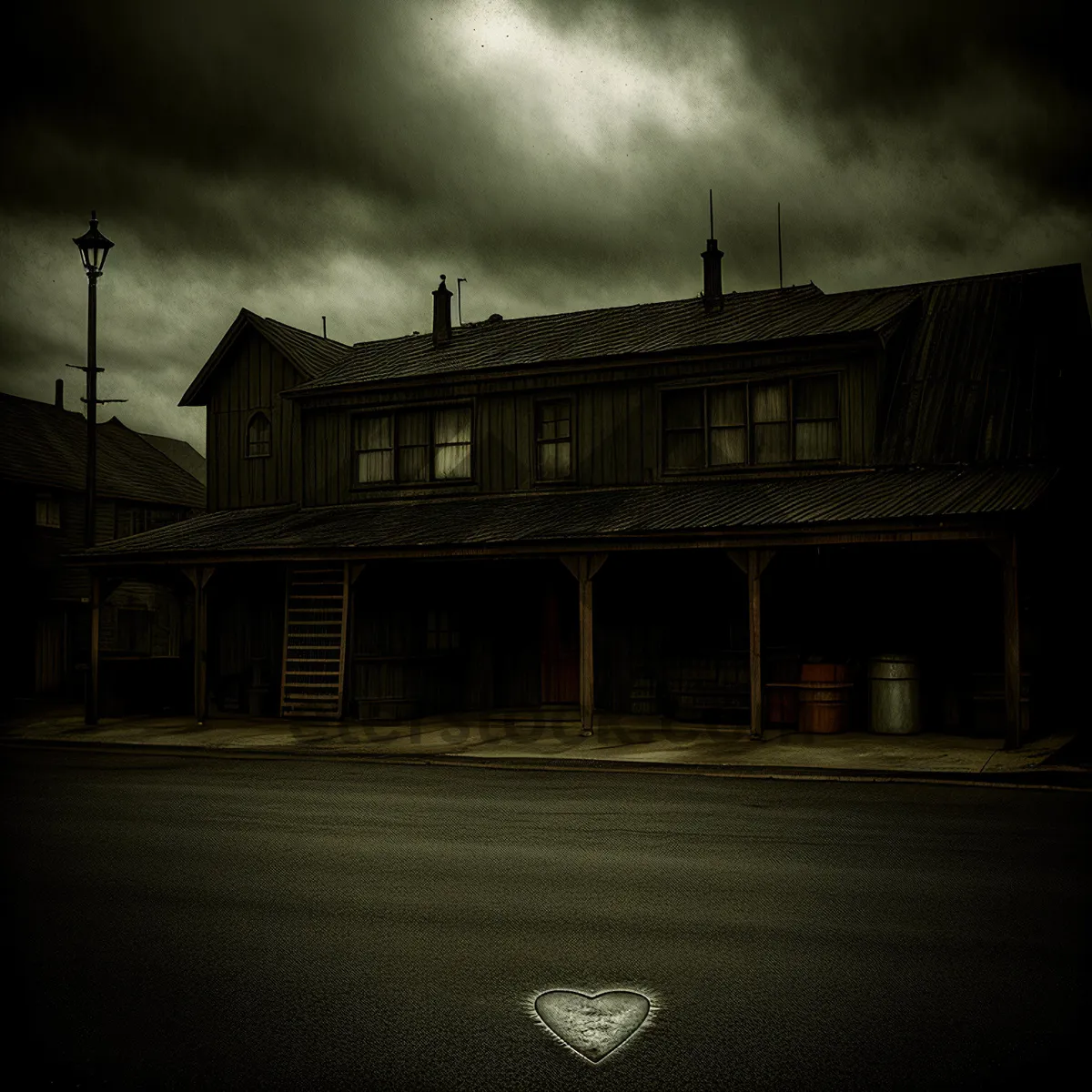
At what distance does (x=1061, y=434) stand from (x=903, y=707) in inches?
196

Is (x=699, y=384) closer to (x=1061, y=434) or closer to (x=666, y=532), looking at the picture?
(x=666, y=532)

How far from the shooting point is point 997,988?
16.7ft

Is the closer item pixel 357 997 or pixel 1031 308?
pixel 357 997

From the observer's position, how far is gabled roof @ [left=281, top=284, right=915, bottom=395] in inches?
758

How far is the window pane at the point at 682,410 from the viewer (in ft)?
64.4

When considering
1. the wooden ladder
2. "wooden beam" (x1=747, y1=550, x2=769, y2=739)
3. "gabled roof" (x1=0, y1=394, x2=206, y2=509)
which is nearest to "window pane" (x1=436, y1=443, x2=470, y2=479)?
the wooden ladder

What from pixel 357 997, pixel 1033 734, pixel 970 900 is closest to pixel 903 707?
pixel 1033 734

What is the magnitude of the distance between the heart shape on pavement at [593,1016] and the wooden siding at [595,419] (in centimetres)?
1452

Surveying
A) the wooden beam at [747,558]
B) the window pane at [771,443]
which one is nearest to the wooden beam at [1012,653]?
the wooden beam at [747,558]

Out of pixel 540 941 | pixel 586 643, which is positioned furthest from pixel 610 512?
pixel 540 941

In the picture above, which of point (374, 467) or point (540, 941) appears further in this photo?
point (374, 467)

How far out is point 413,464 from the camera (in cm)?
2198

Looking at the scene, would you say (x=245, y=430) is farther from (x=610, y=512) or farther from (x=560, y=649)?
(x=610, y=512)

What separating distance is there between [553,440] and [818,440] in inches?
195
